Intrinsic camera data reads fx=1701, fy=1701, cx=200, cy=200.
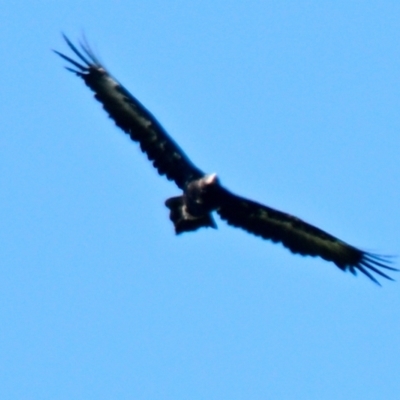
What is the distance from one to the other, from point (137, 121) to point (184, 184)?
103cm

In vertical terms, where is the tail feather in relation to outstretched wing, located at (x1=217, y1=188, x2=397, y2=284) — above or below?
below

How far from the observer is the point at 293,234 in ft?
75.2

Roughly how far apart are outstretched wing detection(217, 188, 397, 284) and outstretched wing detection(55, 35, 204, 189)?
2.50ft

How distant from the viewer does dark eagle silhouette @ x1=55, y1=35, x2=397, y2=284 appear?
21797 mm

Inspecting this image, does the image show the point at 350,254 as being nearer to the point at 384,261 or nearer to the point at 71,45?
the point at 384,261

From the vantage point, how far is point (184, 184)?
2203cm

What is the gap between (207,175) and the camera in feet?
71.9

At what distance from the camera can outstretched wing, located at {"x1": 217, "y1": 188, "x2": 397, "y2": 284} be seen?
74.2ft

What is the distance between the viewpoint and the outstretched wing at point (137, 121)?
22.0m

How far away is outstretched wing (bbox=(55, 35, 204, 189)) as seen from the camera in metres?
22.0

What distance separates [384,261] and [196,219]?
9.09 feet

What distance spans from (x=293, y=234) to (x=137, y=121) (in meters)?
2.67

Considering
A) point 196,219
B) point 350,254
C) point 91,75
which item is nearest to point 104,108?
point 91,75

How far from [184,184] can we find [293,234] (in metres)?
1.84
